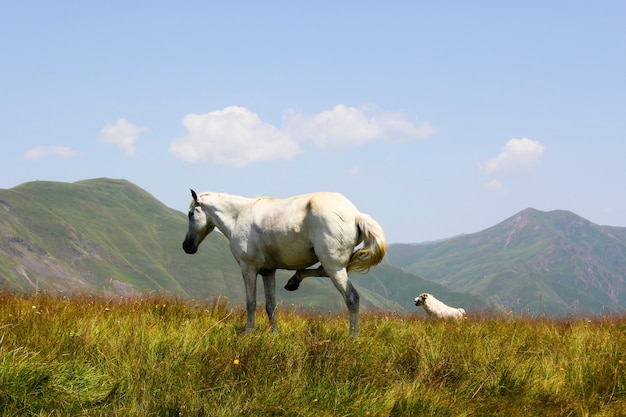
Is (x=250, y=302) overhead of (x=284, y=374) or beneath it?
overhead

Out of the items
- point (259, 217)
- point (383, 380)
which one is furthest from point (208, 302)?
point (383, 380)

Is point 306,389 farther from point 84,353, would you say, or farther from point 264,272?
point 264,272

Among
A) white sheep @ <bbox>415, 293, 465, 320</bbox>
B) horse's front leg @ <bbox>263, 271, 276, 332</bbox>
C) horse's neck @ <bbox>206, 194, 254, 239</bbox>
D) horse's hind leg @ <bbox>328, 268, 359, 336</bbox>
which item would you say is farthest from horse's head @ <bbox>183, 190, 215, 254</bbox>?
white sheep @ <bbox>415, 293, 465, 320</bbox>

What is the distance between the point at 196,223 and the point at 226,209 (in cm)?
81

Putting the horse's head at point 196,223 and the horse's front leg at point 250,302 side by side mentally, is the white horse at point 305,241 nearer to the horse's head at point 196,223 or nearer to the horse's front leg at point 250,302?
the horse's front leg at point 250,302

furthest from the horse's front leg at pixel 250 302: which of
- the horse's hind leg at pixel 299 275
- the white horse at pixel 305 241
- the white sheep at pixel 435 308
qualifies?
the white sheep at pixel 435 308

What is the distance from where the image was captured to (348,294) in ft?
33.4

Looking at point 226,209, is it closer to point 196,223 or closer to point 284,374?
point 196,223

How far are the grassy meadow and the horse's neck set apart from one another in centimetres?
370

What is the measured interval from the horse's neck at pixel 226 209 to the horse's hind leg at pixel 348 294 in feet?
9.34

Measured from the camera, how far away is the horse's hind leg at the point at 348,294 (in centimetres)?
998

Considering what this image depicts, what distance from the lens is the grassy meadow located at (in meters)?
5.71

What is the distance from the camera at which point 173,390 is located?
6020mm

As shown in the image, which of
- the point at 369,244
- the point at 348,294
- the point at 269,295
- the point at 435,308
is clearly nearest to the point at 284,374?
the point at 348,294
